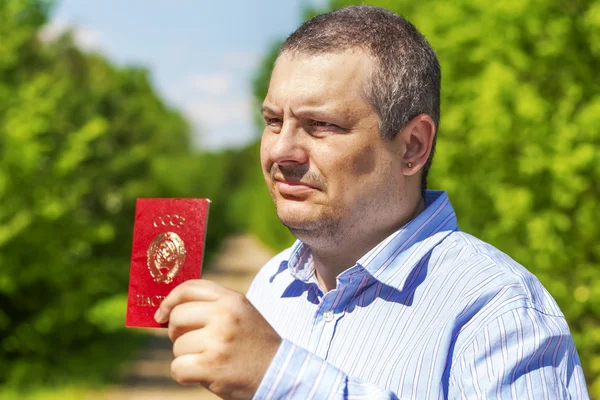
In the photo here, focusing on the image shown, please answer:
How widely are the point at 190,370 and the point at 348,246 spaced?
0.61 metres

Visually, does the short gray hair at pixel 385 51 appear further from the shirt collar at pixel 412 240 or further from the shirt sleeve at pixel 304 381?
the shirt sleeve at pixel 304 381

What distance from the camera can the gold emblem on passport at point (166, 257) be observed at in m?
1.64

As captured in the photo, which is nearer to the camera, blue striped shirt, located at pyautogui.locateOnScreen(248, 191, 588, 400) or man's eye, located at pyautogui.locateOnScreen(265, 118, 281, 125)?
blue striped shirt, located at pyautogui.locateOnScreen(248, 191, 588, 400)

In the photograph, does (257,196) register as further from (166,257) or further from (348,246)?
(166,257)

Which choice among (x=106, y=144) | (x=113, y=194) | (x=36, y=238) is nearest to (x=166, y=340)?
(x=113, y=194)

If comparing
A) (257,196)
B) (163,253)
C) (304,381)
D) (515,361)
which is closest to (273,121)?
(163,253)

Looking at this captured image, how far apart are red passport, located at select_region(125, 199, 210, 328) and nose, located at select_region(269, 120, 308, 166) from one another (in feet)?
0.72

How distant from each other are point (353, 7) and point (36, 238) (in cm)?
733

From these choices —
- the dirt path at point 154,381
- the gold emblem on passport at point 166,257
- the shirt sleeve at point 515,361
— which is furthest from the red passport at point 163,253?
the dirt path at point 154,381

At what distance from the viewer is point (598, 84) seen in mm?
6098

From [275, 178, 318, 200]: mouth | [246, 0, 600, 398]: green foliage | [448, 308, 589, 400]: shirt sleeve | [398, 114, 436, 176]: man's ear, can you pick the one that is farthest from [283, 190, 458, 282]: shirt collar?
[246, 0, 600, 398]: green foliage

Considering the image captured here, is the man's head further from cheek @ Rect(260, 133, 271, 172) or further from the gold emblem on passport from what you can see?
the gold emblem on passport

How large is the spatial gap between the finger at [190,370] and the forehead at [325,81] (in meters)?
0.63

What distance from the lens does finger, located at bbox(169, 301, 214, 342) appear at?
56.0 inches
